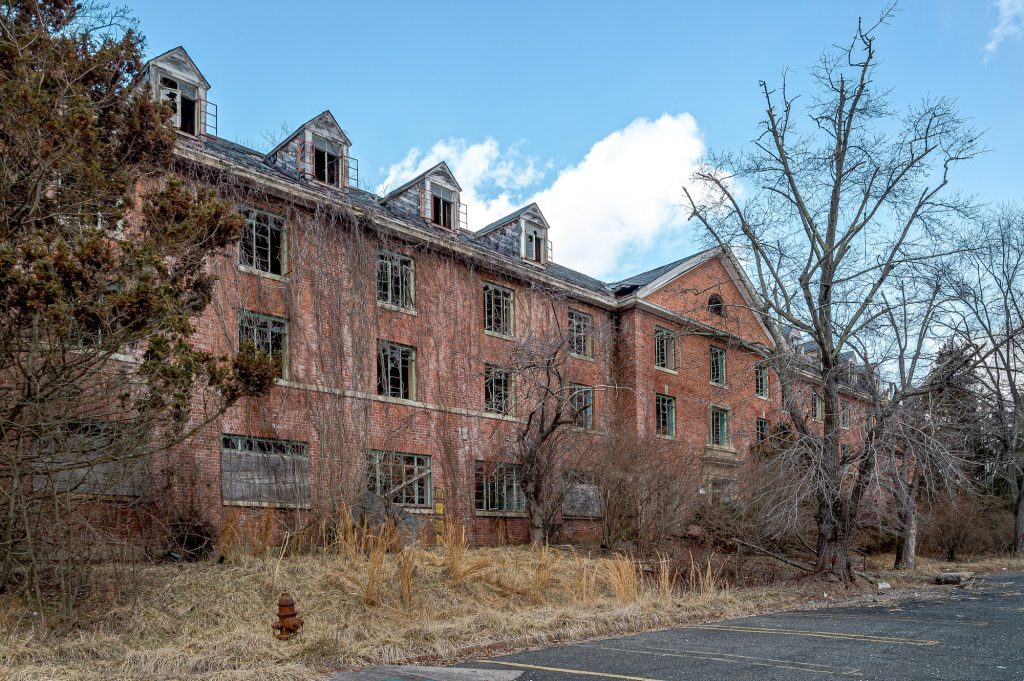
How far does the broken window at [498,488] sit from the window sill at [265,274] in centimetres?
761

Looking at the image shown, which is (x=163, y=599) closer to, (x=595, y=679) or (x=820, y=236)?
(x=595, y=679)

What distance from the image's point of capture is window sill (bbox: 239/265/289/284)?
19.1 meters

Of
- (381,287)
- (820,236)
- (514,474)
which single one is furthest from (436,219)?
(820,236)

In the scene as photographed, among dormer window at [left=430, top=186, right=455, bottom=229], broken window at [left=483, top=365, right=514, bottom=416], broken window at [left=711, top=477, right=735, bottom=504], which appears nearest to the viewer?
broken window at [left=711, top=477, right=735, bottom=504]

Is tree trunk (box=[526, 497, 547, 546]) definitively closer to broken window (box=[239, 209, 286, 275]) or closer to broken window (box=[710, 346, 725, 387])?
broken window (box=[239, 209, 286, 275])

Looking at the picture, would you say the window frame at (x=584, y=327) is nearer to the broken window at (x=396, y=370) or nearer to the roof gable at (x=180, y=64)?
the broken window at (x=396, y=370)

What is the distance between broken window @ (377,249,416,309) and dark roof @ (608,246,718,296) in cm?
1045

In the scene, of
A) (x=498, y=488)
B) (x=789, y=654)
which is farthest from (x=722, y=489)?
(x=789, y=654)

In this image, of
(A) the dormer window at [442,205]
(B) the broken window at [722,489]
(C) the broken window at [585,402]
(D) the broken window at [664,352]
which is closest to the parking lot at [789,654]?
(B) the broken window at [722,489]

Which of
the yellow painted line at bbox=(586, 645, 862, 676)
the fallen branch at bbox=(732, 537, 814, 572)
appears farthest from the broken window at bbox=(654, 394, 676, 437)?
the yellow painted line at bbox=(586, 645, 862, 676)

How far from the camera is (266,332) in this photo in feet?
64.3

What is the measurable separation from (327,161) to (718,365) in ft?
58.4

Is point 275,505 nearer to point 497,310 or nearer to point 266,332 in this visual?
point 266,332

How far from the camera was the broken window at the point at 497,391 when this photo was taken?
2438cm
